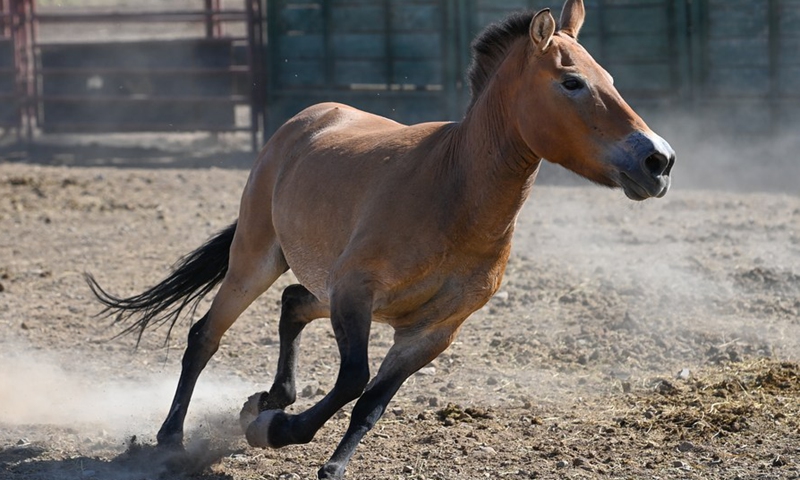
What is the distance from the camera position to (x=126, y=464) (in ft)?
15.9

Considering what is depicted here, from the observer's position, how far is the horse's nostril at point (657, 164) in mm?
3723

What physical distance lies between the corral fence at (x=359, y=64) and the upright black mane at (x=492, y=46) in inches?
362

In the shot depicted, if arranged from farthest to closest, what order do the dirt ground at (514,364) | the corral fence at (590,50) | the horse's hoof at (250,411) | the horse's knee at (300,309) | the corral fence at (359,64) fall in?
the corral fence at (359,64)
the corral fence at (590,50)
the horse's knee at (300,309)
the horse's hoof at (250,411)
the dirt ground at (514,364)

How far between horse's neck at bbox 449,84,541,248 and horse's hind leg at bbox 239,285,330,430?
4.48ft

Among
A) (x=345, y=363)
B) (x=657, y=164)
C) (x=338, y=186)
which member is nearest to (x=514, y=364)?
(x=338, y=186)

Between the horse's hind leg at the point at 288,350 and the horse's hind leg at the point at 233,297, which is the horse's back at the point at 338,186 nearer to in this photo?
the horse's hind leg at the point at 233,297

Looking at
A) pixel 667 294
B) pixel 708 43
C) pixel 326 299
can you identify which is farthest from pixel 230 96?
pixel 326 299

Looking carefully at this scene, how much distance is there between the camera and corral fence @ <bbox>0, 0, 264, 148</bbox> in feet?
49.0

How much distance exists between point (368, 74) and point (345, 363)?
10.5m

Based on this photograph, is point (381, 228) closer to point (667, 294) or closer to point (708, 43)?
point (667, 294)

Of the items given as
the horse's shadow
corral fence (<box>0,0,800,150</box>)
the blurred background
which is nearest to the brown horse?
the horse's shadow

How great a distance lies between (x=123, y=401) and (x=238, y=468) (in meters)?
1.26

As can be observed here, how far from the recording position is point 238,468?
4781 millimetres

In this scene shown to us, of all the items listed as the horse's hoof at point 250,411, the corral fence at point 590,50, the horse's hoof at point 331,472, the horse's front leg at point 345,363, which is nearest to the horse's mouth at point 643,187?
the horse's front leg at point 345,363
